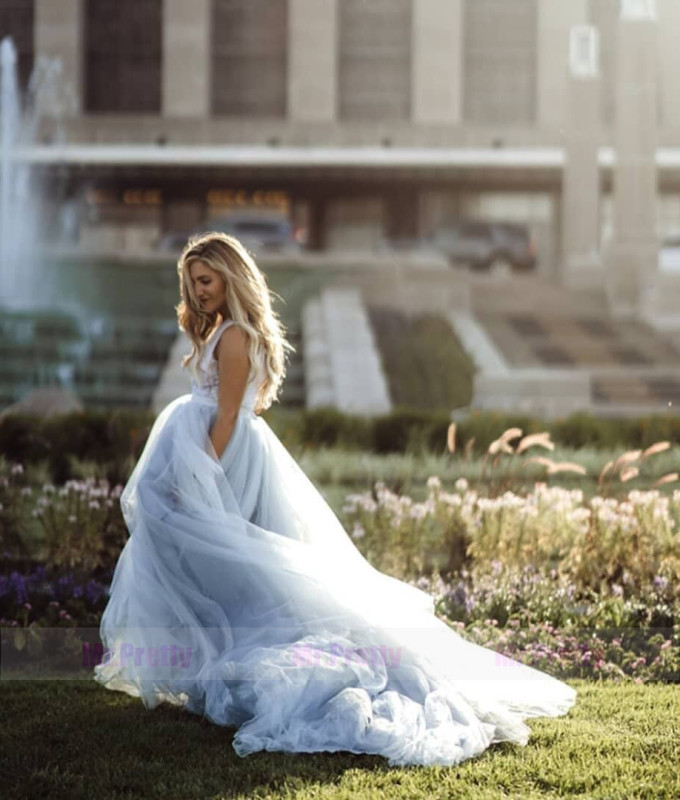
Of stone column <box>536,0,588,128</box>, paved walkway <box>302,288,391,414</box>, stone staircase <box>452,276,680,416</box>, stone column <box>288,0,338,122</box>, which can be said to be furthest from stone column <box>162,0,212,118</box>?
paved walkway <box>302,288,391,414</box>

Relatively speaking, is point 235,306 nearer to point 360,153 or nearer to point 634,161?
point 634,161

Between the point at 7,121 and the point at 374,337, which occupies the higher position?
the point at 7,121

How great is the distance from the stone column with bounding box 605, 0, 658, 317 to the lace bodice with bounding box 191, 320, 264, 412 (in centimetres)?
1982

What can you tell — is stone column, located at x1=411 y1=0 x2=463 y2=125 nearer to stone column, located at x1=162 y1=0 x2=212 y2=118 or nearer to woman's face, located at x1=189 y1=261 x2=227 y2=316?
stone column, located at x1=162 y1=0 x2=212 y2=118

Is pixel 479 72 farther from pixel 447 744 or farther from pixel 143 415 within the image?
pixel 447 744

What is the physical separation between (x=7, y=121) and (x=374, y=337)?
1930 centimetres

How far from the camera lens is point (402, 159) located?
35625 mm

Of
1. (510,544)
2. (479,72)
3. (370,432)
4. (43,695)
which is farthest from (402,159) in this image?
(43,695)

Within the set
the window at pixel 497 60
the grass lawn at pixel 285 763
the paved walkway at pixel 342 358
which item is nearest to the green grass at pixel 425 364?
the paved walkway at pixel 342 358

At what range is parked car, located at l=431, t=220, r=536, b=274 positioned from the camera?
99.5ft

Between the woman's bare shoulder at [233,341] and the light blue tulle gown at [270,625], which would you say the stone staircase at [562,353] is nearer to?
the light blue tulle gown at [270,625]

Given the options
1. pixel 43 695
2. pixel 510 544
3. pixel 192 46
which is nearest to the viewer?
pixel 43 695

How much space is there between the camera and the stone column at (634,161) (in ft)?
79.5

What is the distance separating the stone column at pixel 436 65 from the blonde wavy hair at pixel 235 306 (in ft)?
109
